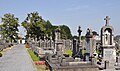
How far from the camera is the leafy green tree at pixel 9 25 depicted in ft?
302

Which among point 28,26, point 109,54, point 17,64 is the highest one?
point 28,26

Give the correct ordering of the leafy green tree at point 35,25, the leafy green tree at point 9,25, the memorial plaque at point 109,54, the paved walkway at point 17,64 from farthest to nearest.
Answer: the leafy green tree at point 9,25, the leafy green tree at point 35,25, the memorial plaque at point 109,54, the paved walkway at point 17,64

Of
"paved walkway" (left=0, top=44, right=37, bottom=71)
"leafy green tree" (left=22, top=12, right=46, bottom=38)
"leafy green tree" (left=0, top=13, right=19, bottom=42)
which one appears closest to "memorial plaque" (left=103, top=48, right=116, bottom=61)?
"paved walkway" (left=0, top=44, right=37, bottom=71)

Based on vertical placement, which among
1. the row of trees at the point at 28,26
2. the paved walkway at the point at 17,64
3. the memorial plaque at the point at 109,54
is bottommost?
the paved walkway at the point at 17,64

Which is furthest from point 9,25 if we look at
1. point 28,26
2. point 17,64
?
point 17,64

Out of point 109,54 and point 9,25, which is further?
point 9,25

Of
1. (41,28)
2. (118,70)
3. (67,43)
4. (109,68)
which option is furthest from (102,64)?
(41,28)

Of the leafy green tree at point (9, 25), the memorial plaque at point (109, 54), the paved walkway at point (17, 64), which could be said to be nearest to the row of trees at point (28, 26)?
the leafy green tree at point (9, 25)

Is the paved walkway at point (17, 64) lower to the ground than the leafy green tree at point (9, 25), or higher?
lower

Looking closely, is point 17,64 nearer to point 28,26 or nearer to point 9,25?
point 28,26

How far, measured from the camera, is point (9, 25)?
9312 centimetres

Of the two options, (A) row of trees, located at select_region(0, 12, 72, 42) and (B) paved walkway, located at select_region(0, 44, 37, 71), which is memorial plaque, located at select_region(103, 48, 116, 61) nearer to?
(B) paved walkway, located at select_region(0, 44, 37, 71)

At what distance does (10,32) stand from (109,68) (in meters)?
76.3

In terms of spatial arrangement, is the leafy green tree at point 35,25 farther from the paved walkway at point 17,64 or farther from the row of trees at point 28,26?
the paved walkway at point 17,64
